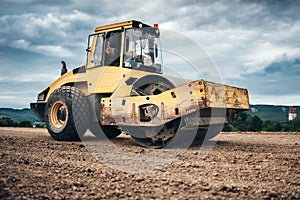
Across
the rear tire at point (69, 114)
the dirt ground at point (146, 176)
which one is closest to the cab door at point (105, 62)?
the rear tire at point (69, 114)

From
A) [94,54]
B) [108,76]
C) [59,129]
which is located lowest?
[59,129]

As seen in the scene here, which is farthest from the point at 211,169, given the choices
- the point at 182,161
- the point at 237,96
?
the point at 237,96

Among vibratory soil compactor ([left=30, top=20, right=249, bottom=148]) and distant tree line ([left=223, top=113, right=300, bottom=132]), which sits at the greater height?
vibratory soil compactor ([left=30, top=20, right=249, bottom=148])

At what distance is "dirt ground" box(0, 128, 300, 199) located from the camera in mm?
3301

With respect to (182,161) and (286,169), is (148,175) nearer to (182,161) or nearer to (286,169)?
(182,161)

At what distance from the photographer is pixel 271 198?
3.19 metres

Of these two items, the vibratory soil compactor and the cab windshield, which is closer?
the vibratory soil compactor

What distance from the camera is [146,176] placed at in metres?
4.12

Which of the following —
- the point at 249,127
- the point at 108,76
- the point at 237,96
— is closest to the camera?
the point at 237,96

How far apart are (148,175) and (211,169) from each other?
0.92 meters

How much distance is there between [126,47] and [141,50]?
17.1 inches

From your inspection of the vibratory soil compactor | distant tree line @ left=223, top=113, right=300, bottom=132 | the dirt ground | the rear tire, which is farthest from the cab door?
distant tree line @ left=223, top=113, right=300, bottom=132

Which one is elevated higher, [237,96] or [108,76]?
[108,76]

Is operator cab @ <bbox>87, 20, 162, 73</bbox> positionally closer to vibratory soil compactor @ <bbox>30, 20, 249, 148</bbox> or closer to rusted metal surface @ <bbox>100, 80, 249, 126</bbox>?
vibratory soil compactor @ <bbox>30, 20, 249, 148</bbox>
